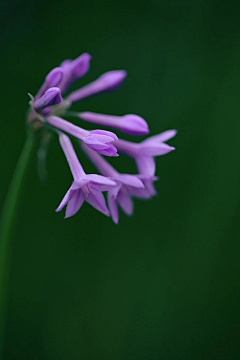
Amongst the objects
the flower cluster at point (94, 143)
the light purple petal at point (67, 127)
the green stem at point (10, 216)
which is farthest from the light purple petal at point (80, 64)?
the green stem at point (10, 216)

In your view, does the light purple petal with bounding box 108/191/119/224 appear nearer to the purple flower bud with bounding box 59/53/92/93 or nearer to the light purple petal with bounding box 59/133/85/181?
the light purple petal with bounding box 59/133/85/181

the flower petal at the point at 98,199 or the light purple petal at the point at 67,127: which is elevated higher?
the light purple petal at the point at 67,127

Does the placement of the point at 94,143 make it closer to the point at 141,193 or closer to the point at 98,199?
the point at 98,199

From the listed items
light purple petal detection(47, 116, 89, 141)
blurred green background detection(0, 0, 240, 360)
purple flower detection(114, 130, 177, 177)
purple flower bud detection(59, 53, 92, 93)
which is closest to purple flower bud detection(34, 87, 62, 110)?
light purple petal detection(47, 116, 89, 141)

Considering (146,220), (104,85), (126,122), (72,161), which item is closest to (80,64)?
(104,85)

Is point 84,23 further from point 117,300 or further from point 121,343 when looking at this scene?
point 121,343

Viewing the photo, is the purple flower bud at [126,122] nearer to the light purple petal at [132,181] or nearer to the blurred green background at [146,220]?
the light purple petal at [132,181]
